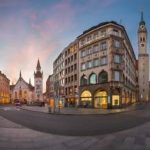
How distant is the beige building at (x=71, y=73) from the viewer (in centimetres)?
6103

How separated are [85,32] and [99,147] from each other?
5037cm

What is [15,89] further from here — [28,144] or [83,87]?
[28,144]

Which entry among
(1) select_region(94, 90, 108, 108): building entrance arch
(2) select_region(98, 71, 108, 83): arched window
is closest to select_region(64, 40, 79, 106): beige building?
(1) select_region(94, 90, 108, 108): building entrance arch

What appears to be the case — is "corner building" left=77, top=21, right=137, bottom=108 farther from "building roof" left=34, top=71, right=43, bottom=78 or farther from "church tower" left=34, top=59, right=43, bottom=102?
"building roof" left=34, top=71, right=43, bottom=78

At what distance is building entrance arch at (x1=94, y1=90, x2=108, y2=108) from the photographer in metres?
49.6

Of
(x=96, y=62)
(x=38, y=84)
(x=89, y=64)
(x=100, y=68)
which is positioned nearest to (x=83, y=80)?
(x=89, y=64)

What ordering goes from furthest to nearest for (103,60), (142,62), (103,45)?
(142,62) → (103,45) → (103,60)

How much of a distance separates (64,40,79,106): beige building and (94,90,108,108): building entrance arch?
24.0 ft

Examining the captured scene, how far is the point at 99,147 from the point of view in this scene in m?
9.16

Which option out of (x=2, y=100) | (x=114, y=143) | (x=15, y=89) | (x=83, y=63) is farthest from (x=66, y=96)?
(x=15, y=89)

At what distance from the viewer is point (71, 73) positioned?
64250 mm

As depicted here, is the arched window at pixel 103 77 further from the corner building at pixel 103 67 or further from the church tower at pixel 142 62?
the church tower at pixel 142 62

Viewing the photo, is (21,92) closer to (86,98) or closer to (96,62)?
(86,98)

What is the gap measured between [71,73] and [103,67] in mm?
15295
